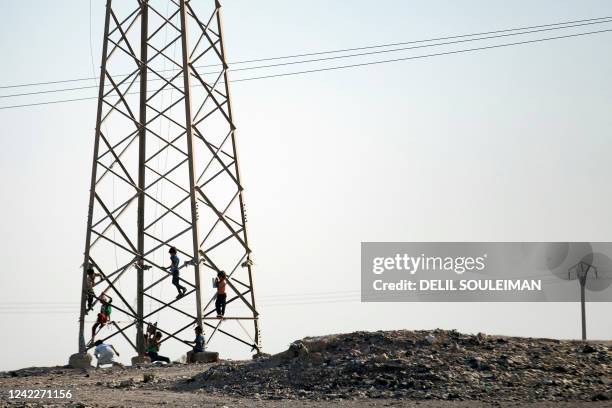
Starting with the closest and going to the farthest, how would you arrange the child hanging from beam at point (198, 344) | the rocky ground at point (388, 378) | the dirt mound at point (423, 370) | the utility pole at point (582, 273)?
the rocky ground at point (388, 378)
the dirt mound at point (423, 370)
the child hanging from beam at point (198, 344)
the utility pole at point (582, 273)

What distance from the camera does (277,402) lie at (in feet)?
71.1

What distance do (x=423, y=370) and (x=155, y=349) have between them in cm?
1068

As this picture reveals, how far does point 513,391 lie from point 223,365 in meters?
7.22

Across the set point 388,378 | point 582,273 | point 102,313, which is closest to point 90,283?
point 102,313

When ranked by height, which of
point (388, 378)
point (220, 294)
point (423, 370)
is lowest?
point (388, 378)

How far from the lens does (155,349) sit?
31219 millimetres

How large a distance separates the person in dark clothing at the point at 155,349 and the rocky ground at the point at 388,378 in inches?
169

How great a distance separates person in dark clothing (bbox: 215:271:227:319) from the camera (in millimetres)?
31266

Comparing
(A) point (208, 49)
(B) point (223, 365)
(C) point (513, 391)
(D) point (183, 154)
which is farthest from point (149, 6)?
(C) point (513, 391)

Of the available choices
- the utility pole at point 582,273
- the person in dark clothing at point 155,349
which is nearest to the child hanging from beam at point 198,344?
the person in dark clothing at point 155,349

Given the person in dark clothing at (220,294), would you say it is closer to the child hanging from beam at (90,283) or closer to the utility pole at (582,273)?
the child hanging from beam at (90,283)

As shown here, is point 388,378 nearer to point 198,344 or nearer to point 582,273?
point 198,344

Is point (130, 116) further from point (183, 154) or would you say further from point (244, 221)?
point (244, 221)

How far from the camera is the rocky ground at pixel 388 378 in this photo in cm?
2134
